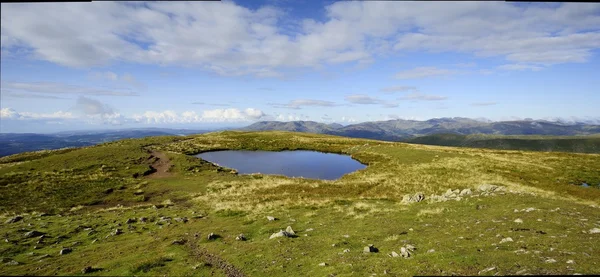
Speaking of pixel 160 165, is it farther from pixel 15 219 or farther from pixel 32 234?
pixel 32 234

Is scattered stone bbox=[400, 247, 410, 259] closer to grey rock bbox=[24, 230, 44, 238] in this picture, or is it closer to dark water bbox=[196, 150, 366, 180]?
grey rock bbox=[24, 230, 44, 238]

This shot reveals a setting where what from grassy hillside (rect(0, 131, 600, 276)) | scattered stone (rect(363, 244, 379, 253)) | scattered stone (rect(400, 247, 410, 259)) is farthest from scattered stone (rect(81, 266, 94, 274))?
scattered stone (rect(400, 247, 410, 259))

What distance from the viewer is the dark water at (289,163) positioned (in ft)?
209

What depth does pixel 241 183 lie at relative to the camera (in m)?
49.0

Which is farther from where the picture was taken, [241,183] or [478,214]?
[241,183]

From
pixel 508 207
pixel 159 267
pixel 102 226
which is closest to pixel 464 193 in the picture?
pixel 508 207

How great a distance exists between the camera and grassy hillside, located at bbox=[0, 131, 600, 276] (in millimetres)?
15008

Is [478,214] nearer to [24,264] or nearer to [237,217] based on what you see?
[237,217]

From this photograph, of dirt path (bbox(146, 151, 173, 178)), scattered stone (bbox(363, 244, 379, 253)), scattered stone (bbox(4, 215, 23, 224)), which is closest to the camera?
Result: scattered stone (bbox(363, 244, 379, 253))

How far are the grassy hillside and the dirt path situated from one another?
746 mm

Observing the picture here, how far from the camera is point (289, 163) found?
246 ft

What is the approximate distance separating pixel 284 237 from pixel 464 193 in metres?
22.6

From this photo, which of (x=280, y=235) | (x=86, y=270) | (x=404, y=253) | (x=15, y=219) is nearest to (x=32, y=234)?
(x=15, y=219)

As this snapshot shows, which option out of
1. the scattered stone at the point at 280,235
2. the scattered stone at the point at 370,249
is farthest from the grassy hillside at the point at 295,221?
the scattered stone at the point at 280,235
